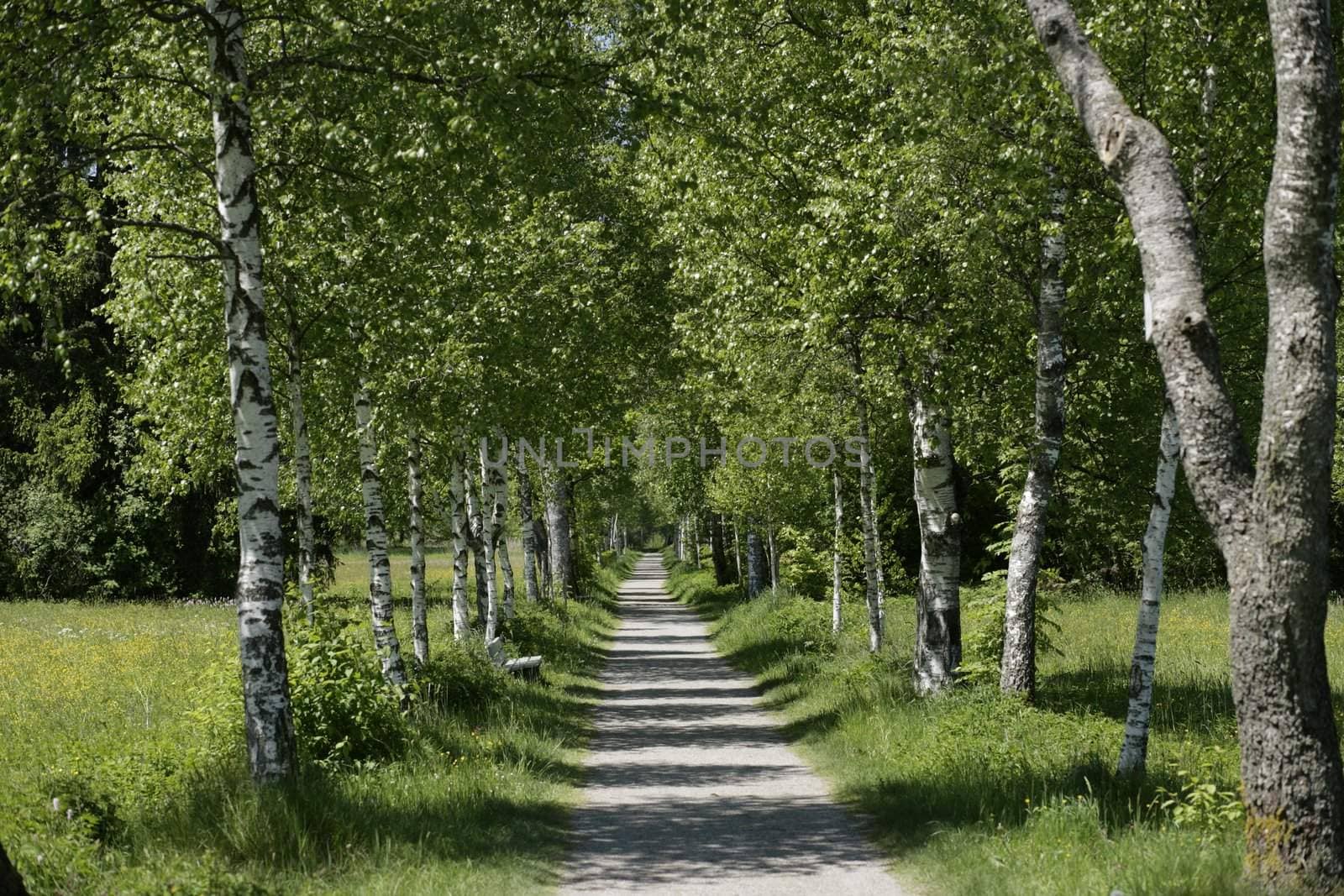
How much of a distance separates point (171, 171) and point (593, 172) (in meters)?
16.4

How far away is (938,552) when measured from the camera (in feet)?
52.8

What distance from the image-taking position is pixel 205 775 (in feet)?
31.2

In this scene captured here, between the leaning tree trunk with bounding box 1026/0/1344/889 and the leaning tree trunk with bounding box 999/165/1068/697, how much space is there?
667cm

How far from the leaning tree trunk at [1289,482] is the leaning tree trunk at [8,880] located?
245 inches

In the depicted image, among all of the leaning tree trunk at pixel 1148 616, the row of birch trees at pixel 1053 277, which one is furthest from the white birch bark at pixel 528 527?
the leaning tree trunk at pixel 1148 616

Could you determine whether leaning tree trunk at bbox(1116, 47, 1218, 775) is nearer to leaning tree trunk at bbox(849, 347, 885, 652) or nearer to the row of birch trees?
the row of birch trees

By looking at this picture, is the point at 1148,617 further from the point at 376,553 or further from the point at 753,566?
the point at 753,566

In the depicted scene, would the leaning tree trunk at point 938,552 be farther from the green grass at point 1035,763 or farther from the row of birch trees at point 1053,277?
the green grass at point 1035,763

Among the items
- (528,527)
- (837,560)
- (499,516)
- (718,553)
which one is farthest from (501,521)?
(718,553)

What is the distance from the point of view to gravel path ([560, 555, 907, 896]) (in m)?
8.73

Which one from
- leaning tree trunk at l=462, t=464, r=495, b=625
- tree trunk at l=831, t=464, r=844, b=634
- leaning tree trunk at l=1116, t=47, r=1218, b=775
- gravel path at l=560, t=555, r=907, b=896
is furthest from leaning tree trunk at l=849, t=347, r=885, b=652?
leaning tree trunk at l=1116, t=47, r=1218, b=775

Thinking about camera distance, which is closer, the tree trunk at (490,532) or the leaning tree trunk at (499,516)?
the tree trunk at (490,532)

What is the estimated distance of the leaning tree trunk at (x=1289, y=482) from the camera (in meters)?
6.52

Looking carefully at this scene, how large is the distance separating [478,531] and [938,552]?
10.9 metres
